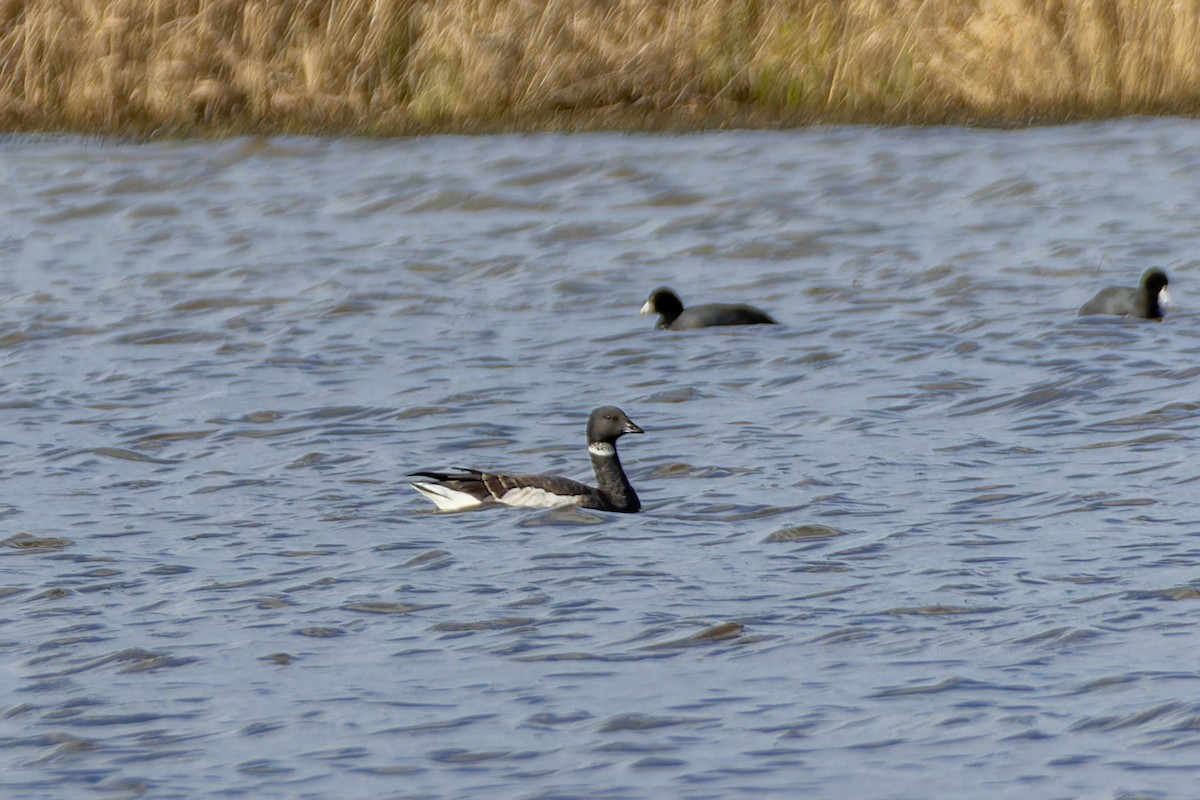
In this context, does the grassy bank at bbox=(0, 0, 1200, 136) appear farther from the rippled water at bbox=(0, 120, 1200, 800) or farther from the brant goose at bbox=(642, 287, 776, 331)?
the brant goose at bbox=(642, 287, 776, 331)

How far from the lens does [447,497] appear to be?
9.02 m

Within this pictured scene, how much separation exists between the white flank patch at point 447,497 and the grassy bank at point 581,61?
8.47 m

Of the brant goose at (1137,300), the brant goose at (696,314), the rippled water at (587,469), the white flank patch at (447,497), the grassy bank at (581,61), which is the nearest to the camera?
the rippled water at (587,469)

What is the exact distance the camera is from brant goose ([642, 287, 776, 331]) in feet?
42.9

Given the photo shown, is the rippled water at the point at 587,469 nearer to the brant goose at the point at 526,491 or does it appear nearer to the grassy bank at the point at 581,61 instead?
the brant goose at the point at 526,491

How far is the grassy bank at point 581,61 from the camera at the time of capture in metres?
16.8

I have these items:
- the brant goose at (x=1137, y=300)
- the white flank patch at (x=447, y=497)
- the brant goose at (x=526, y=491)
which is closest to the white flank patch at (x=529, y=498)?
the brant goose at (x=526, y=491)

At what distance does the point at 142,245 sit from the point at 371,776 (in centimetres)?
1100

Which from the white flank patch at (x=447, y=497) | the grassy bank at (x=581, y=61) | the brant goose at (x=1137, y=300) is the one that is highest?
the grassy bank at (x=581, y=61)

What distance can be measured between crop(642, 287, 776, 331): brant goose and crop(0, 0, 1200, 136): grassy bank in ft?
13.5

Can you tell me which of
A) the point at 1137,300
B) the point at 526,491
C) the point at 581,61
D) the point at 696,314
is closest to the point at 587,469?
the point at 526,491

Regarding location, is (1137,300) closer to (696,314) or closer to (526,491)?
(696,314)

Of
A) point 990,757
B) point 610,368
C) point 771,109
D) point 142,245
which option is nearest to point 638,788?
point 990,757

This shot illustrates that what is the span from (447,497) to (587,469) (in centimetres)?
118
